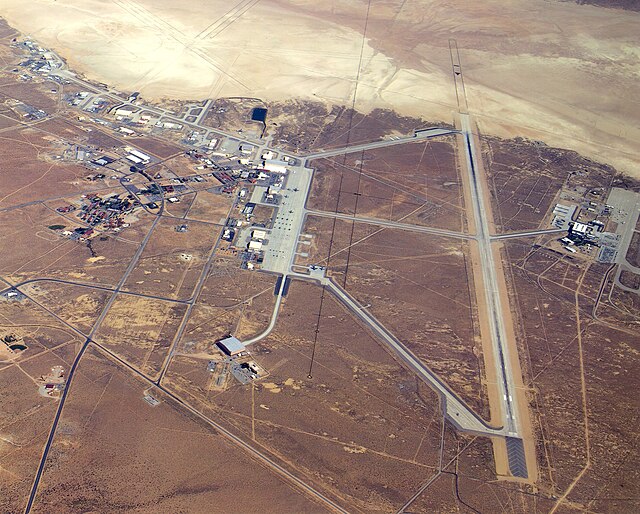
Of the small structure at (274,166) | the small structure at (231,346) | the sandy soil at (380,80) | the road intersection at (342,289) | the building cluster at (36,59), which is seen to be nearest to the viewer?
the road intersection at (342,289)

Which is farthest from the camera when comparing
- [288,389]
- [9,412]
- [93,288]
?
[93,288]

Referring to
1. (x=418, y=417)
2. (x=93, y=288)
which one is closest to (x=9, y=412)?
(x=93, y=288)

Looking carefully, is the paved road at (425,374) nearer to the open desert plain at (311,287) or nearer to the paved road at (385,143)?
the open desert plain at (311,287)

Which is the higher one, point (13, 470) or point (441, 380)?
point (441, 380)

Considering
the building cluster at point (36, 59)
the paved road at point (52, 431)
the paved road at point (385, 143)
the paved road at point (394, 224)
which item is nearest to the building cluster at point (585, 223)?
the paved road at point (394, 224)

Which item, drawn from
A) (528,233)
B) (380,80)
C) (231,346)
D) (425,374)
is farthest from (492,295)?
(380,80)

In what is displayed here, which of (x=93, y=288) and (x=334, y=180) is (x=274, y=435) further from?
(x=334, y=180)
